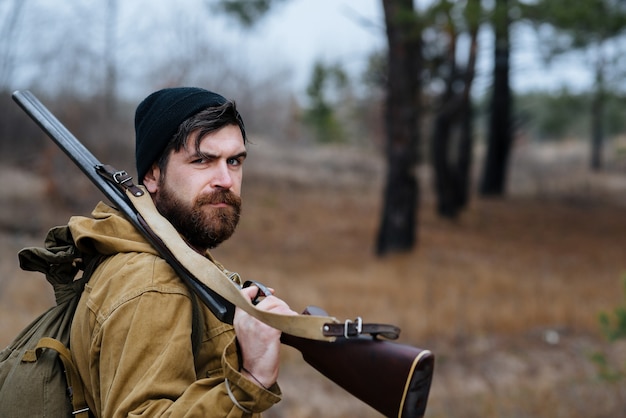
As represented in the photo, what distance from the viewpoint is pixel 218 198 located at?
1.83m

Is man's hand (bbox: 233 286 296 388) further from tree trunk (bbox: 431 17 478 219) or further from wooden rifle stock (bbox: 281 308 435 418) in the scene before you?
tree trunk (bbox: 431 17 478 219)

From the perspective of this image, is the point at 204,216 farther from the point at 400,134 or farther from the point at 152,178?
the point at 400,134

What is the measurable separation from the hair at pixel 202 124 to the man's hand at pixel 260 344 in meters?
0.48

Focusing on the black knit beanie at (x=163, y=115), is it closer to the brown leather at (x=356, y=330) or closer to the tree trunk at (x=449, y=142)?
the brown leather at (x=356, y=330)

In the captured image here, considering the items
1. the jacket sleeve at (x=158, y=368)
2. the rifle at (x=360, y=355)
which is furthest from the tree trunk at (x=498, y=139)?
the jacket sleeve at (x=158, y=368)

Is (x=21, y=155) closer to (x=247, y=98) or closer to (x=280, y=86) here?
(x=247, y=98)

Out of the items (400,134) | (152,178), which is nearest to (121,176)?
(152,178)

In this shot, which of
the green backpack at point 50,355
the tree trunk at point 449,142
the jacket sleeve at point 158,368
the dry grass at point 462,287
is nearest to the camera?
the jacket sleeve at point 158,368

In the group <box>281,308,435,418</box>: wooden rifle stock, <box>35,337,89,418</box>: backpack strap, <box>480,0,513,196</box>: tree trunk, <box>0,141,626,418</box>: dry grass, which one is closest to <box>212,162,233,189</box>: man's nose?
<box>281,308,435,418</box>: wooden rifle stock

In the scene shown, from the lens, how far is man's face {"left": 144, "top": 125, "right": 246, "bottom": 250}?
1.82 metres

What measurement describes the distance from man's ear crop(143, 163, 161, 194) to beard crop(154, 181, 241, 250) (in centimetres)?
8

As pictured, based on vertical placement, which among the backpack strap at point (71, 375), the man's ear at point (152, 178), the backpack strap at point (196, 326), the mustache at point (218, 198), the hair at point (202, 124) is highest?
the hair at point (202, 124)

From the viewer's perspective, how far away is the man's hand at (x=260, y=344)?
1.57 metres

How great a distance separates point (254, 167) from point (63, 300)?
21.5m
